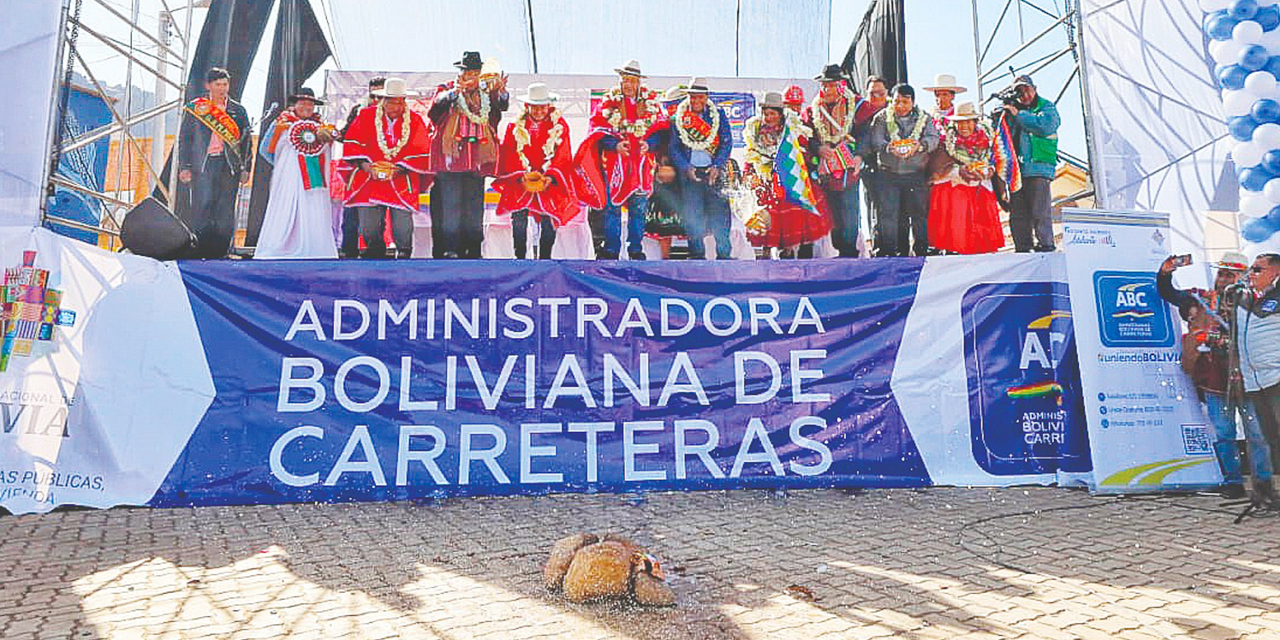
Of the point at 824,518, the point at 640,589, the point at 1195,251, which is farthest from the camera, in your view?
the point at 1195,251

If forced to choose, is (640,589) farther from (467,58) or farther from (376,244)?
(467,58)

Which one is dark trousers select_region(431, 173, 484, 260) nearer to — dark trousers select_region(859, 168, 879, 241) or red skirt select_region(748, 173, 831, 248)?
red skirt select_region(748, 173, 831, 248)

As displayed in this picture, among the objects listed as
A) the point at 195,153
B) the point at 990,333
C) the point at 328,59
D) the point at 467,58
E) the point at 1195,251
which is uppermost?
the point at 328,59

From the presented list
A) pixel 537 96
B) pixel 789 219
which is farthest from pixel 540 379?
pixel 789 219

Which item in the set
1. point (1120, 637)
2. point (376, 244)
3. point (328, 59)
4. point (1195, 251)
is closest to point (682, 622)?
point (1120, 637)

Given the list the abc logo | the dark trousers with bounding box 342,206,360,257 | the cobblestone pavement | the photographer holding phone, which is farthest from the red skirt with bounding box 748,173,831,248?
the dark trousers with bounding box 342,206,360,257

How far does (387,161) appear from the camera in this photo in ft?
17.2

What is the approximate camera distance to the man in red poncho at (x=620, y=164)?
541 cm

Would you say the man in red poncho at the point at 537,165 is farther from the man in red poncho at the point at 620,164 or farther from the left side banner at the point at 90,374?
the left side banner at the point at 90,374

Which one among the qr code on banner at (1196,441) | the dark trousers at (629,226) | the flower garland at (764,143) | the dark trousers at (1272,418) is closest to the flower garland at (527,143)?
the dark trousers at (629,226)

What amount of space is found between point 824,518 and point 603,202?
2509mm

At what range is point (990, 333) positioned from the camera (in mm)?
4957

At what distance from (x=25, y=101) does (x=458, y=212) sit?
2.57 m

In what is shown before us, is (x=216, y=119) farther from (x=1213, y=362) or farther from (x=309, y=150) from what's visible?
(x=1213, y=362)
